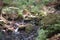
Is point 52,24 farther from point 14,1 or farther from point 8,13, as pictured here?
point 14,1

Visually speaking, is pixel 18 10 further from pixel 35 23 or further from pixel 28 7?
pixel 35 23

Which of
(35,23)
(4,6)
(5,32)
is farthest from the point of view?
(4,6)

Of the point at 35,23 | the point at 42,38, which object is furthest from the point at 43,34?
the point at 35,23

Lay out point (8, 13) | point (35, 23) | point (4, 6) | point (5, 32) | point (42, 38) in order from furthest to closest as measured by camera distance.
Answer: point (4, 6) < point (8, 13) < point (35, 23) < point (5, 32) < point (42, 38)

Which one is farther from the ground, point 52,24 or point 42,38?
point 52,24

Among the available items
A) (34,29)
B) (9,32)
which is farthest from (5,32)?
(34,29)

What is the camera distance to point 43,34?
509cm

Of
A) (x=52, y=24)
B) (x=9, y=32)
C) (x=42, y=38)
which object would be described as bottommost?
(x=9, y=32)

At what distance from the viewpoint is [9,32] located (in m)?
8.20

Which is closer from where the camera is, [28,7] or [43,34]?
[43,34]

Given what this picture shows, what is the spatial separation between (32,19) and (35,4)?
6.29 feet

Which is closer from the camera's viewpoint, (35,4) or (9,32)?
(9,32)

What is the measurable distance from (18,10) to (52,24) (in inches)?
212

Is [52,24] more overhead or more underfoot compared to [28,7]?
more overhead
